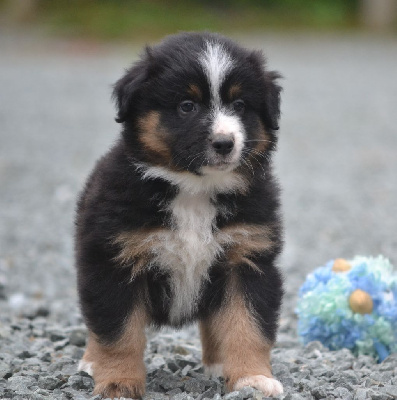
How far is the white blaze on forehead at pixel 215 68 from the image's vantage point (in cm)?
393

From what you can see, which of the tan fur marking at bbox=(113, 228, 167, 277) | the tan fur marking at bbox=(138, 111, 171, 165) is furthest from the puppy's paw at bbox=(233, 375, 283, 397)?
the tan fur marking at bbox=(138, 111, 171, 165)

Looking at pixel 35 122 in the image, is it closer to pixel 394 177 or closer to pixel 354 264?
pixel 394 177

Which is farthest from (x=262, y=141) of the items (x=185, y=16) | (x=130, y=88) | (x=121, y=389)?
(x=185, y=16)

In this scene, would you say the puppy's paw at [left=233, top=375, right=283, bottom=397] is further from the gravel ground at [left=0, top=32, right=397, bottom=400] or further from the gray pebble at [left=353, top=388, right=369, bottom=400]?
the gray pebble at [left=353, top=388, right=369, bottom=400]

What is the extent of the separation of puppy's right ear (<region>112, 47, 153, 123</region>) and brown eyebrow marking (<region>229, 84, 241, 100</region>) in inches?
16.7

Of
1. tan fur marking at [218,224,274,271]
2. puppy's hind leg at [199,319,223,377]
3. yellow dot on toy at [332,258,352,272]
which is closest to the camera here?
tan fur marking at [218,224,274,271]

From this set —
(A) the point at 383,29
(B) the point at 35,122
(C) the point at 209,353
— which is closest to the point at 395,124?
(B) the point at 35,122

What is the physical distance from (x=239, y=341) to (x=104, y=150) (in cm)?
831

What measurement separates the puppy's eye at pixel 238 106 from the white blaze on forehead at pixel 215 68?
0.10 meters

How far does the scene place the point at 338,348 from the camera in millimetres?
5031

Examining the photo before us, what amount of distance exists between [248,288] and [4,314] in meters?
2.42

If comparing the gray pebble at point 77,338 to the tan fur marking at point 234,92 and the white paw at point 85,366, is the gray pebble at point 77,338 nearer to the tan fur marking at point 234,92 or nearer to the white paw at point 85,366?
the white paw at point 85,366

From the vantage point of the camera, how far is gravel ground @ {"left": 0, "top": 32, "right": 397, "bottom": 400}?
4.29 meters

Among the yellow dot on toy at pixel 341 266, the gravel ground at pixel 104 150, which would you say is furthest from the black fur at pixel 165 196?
the yellow dot on toy at pixel 341 266
